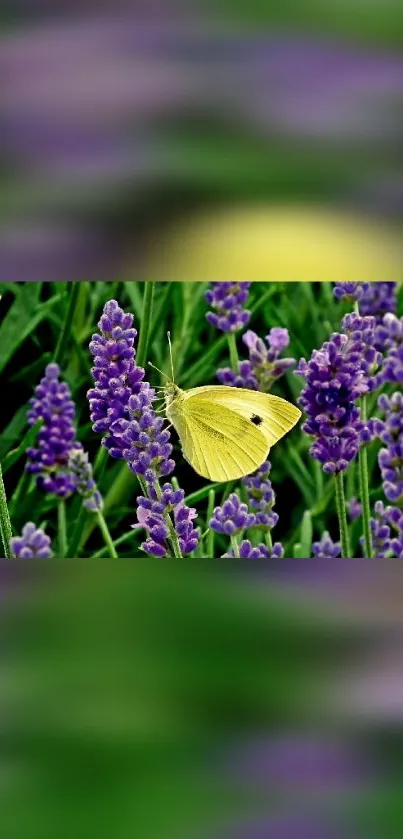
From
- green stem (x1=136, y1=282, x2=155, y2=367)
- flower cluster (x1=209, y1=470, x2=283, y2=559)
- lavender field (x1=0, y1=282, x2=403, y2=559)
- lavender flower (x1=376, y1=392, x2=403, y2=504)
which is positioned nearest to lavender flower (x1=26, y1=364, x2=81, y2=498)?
lavender field (x1=0, y1=282, x2=403, y2=559)

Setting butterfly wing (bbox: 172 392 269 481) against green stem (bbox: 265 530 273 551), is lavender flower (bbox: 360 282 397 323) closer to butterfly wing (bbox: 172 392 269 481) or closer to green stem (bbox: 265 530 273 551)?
butterfly wing (bbox: 172 392 269 481)

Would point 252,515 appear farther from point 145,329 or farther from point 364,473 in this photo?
point 145,329

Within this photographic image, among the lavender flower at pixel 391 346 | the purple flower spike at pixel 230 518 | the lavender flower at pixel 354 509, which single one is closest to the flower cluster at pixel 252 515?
the purple flower spike at pixel 230 518

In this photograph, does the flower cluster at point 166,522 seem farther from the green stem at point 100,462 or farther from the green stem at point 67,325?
the green stem at point 67,325
